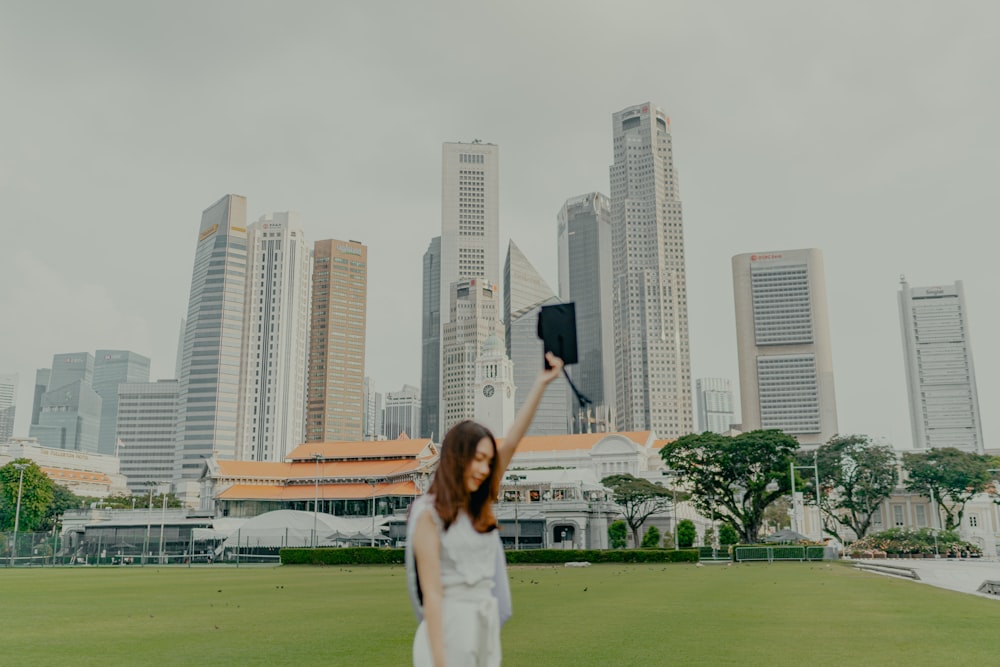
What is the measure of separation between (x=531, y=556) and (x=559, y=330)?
174 ft

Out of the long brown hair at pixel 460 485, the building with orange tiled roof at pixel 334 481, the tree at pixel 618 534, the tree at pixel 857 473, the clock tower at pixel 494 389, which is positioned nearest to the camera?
the long brown hair at pixel 460 485

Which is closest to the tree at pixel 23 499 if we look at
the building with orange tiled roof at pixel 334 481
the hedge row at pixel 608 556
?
the building with orange tiled roof at pixel 334 481

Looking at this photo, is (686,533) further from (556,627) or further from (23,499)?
(23,499)

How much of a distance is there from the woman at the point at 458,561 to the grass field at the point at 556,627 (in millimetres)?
7560

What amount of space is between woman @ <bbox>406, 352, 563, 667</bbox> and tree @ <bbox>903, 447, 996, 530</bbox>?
8219 cm

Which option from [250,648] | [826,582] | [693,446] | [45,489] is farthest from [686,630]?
[45,489]

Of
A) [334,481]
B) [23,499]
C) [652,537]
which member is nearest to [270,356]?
[334,481]

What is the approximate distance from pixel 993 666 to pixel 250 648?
1072cm

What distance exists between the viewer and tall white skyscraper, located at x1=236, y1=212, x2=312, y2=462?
18775 cm

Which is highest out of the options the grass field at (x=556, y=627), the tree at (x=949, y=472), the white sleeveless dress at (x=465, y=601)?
the tree at (x=949, y=472)

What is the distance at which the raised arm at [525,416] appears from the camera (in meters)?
5.11

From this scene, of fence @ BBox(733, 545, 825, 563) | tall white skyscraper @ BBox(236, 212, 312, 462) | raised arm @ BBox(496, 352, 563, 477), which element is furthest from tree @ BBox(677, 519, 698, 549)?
tall white skyscraper @ BBox(236, 212, 312, 462)

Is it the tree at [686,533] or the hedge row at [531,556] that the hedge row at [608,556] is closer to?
the hedge row at [531,556]

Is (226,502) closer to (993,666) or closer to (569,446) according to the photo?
(569,446)
